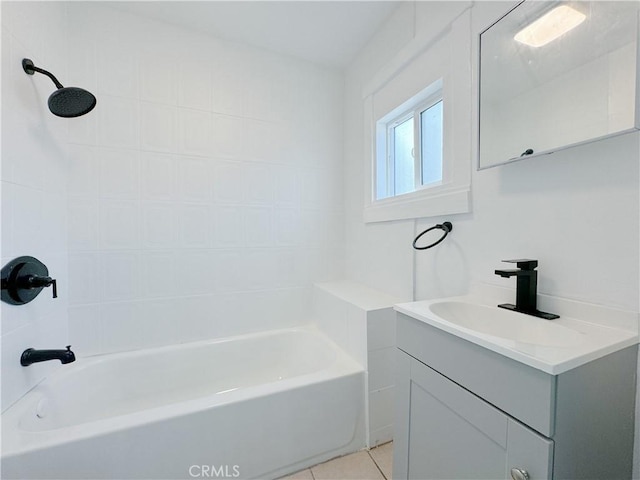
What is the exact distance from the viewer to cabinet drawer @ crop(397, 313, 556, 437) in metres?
0.59

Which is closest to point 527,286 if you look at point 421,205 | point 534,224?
point 534,224

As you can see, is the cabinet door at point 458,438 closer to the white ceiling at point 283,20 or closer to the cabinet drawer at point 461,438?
the cabinet drawer at point 461,438

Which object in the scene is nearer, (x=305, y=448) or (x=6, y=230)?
(x=6, y=230)

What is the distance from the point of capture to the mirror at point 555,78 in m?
0.76

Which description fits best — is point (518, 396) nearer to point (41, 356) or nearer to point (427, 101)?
point (427, 101)

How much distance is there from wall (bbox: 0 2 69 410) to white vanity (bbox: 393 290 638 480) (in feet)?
5.36

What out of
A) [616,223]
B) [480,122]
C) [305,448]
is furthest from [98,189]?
[616,223]

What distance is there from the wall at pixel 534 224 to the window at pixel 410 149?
288mm

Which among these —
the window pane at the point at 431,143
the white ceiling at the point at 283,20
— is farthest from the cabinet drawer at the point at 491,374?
the white ceiling at the point at 283,20

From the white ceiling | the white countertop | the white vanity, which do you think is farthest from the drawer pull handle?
the white ceiling

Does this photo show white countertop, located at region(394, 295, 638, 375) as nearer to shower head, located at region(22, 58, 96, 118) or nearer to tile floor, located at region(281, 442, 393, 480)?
tile floor, located at region(281, 442, 393, 480)

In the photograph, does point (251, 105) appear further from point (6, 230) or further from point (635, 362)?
point (635, 362)

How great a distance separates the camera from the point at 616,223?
2.59 feet

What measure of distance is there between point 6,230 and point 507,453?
1.88m
